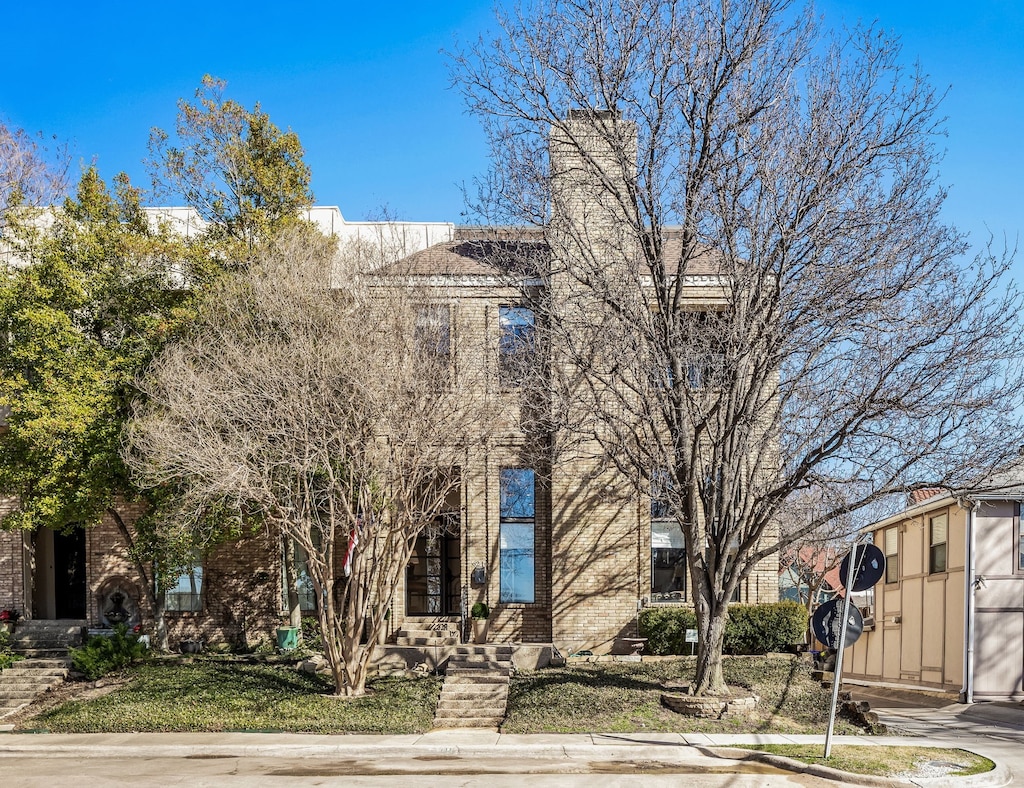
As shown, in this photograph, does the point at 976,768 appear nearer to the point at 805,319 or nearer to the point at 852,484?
the point at 852,484

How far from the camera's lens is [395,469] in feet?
53.5

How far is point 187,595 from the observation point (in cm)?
2272

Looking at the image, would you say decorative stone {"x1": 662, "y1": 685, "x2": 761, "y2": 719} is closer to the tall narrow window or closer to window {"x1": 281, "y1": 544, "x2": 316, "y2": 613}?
the tall narrow window

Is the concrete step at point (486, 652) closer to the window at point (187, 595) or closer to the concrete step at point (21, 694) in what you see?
the window at point (187, 595)

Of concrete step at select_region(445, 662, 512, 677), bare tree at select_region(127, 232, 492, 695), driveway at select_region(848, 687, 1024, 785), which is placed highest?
bare tree at select_region(127, 232, 492, 695)

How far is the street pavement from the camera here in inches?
460

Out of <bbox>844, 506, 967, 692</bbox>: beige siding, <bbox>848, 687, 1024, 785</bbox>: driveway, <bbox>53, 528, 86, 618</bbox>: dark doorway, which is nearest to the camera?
<bbox>848, 687, 1024, 785</bbox>: driveway

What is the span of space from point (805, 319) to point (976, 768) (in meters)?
6.43

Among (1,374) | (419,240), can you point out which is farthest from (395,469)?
(419,240)

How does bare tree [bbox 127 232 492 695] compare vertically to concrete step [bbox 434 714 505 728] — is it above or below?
above

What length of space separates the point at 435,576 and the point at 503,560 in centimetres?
213

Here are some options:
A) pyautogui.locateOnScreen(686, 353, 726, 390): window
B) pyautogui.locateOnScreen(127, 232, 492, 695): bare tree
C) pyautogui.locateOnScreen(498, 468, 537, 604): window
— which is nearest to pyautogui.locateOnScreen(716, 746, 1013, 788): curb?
pyautogui.locateOnScreen(686, 353, 726, 390): window

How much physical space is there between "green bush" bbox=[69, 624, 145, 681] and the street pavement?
3463mm

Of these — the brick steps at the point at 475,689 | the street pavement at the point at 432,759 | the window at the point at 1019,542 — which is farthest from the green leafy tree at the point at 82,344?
the window at the point at 1019,542
